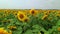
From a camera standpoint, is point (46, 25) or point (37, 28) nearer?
point (37, 28)

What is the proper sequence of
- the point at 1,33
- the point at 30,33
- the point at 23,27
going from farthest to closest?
1. the point at 23,27
2. the point at 30,33
3. the point at 1,33

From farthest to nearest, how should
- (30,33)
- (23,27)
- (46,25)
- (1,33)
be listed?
(46,25) → (23,27) → (30,33) → (1,33)

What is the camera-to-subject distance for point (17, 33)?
2.89ft

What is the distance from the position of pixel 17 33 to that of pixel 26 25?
0.16 metres

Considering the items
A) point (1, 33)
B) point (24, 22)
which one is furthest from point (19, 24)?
point (1, 33)

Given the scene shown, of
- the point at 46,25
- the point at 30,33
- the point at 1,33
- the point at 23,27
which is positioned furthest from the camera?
the point at 46,25

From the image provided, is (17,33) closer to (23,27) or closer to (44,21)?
(23,27)

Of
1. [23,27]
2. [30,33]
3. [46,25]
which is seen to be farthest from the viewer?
[46,25]

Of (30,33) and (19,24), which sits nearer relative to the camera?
(30,33)

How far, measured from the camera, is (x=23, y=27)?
101 cm

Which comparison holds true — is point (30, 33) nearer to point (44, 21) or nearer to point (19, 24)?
point (19, 24)

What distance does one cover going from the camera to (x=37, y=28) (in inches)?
37.0

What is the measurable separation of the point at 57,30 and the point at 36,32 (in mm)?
102

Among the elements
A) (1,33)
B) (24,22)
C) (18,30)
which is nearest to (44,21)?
(24,22)
